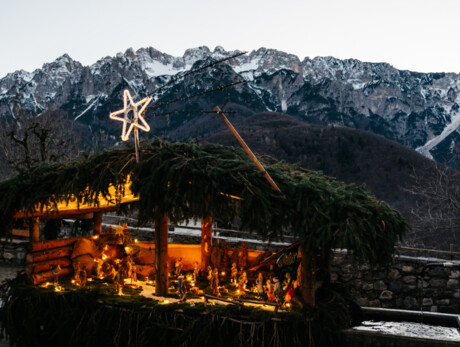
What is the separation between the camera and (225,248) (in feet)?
36.7

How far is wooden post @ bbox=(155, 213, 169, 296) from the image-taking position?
27.2ft

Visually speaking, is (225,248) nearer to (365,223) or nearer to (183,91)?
(365,223)

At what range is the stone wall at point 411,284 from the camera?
1288 cm

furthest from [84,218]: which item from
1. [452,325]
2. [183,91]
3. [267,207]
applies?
[183,91]

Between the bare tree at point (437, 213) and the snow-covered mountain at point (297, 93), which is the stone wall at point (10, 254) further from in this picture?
the snow-covered mountain at point (297, 93)

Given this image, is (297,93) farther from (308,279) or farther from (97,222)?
(308,279)

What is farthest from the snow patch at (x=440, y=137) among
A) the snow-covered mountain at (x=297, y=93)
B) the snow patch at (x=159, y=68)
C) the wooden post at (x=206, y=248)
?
the snow patch at (x=159, y=68)

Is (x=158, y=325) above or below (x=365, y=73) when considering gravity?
below

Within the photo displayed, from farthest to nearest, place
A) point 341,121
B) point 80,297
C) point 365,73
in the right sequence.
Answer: point 365,73 → point 341,121 → point 80,297

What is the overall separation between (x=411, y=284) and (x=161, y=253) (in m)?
8.64

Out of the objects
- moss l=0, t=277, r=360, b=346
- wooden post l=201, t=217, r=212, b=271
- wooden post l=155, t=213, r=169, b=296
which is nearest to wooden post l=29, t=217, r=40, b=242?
moss l=0, t=277, r=360, b=346

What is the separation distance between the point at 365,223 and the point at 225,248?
5.12 metres

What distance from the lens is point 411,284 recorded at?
13.2m

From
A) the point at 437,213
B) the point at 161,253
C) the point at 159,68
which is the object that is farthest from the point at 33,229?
the point at 159,68
